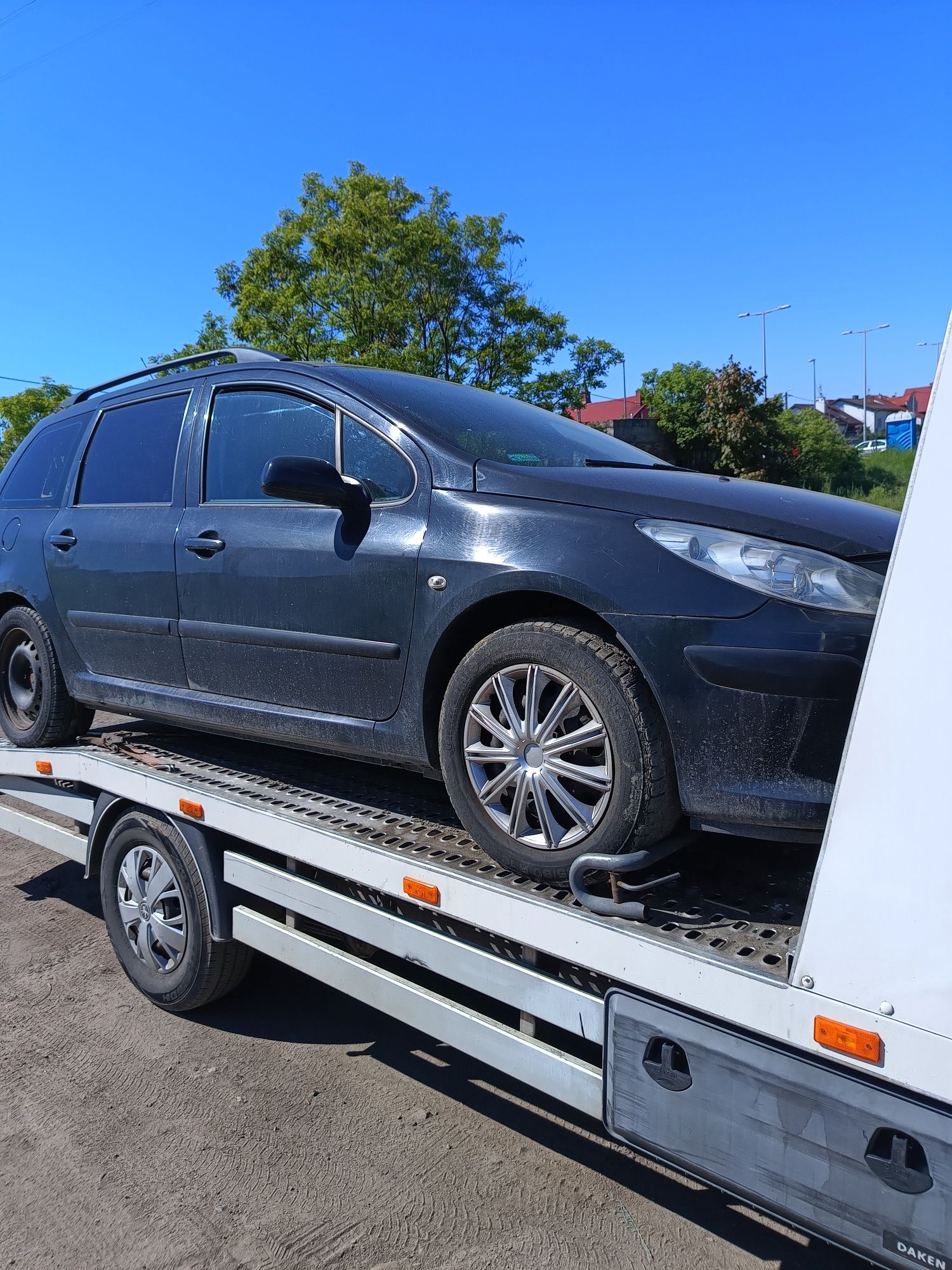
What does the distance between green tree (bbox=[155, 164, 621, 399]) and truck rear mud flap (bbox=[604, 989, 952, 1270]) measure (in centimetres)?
1407

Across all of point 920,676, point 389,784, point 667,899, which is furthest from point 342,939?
point 920,676

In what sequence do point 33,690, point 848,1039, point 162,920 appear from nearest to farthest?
point 848,1039, point 162,920, point 33,690

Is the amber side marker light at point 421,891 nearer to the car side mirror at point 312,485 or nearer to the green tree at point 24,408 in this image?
the car side mirror at point 312,485

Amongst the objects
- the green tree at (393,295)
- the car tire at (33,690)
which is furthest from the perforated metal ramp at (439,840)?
the green tree at (393,295)

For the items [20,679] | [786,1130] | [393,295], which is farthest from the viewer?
[393,295]

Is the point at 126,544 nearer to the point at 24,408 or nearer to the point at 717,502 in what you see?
the point at 717,502

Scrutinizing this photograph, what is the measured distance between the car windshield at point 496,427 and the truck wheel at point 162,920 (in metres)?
1.80

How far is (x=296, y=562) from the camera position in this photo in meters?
3.24

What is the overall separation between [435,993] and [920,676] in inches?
67.5

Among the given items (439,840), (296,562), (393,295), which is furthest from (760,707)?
(393,295)

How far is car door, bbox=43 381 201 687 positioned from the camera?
3.84m

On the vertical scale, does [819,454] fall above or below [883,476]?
above

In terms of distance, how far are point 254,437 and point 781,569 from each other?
211 centimetres

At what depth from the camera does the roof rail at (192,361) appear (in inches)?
152
